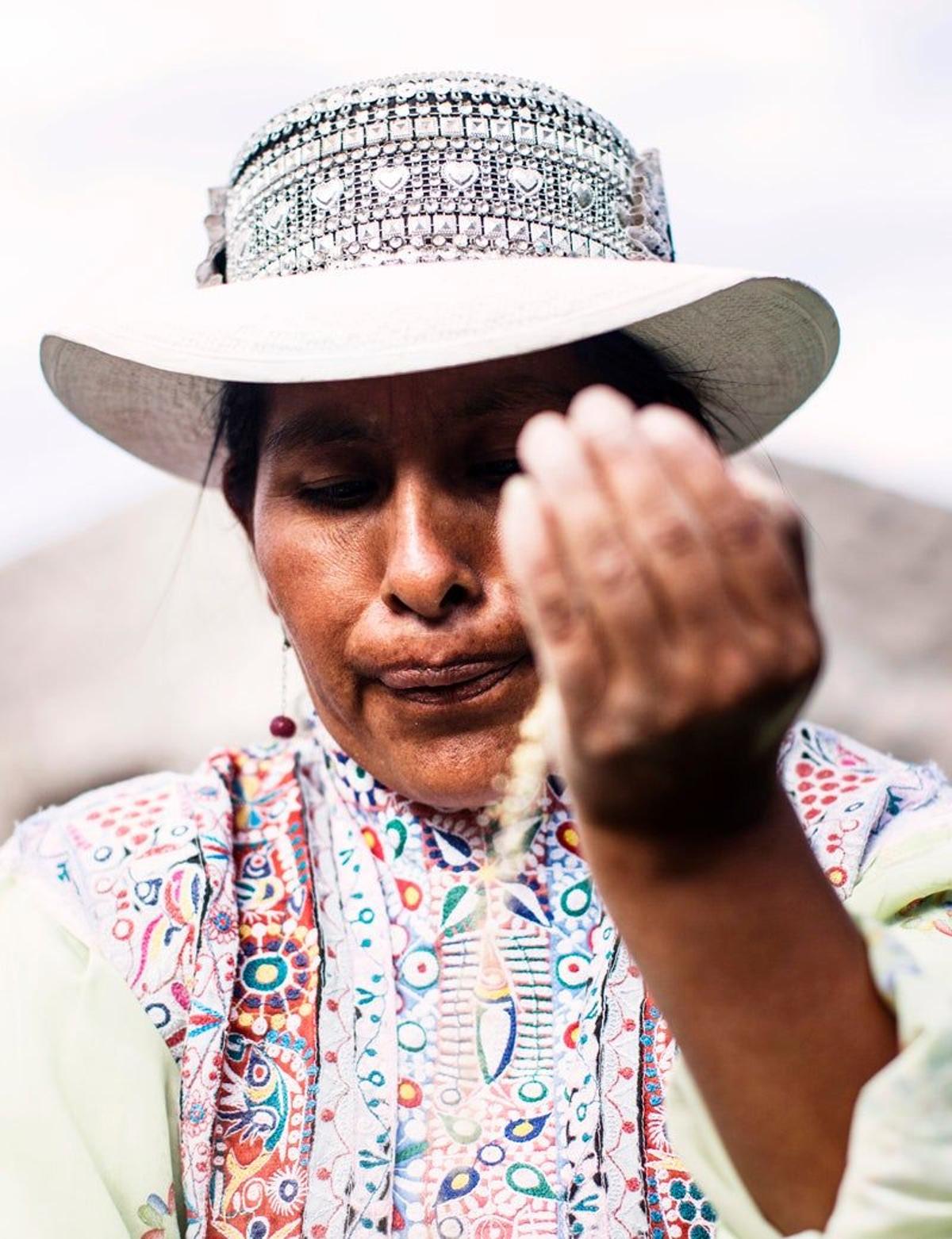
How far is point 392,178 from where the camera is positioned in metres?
1.45

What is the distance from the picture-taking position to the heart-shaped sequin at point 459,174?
4.75 feet

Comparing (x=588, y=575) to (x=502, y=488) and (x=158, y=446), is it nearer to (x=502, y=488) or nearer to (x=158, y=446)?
(x=502, y=488)

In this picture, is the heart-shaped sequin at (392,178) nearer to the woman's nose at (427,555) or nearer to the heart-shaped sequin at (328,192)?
→ the heart-shaped sequin at (328,192)

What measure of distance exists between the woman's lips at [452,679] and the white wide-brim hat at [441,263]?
33 centimetres

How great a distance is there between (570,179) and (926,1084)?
1101 mm

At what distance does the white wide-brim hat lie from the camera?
1266 mm

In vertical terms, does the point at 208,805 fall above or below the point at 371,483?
below

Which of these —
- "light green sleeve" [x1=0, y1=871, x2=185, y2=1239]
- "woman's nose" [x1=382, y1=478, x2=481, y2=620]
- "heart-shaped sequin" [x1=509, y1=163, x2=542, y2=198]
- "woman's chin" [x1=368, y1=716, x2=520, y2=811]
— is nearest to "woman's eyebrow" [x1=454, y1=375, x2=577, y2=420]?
"woman's nose" [x1=382, y1=478, x2=481, y2=620]

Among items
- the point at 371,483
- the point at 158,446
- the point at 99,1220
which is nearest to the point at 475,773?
the point at 371,483

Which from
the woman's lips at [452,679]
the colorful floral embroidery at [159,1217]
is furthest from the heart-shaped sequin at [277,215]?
the colorful floral embroidery at [159,1217]

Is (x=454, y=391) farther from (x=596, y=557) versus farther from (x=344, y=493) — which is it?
(x=596, y=557)

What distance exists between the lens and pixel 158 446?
2117 millimetres

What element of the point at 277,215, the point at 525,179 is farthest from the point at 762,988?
the point at 277,215

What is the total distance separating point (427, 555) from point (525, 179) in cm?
49
